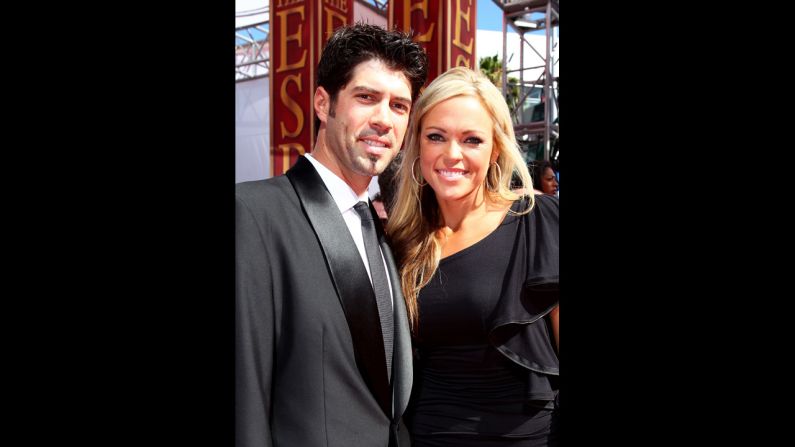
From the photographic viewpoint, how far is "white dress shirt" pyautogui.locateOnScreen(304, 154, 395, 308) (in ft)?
4.40

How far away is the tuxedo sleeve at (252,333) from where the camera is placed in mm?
1072

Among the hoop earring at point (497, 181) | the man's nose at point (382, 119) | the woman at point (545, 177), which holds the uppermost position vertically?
the woman at point (545, 177)

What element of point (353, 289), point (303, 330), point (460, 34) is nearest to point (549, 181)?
point (460, 34)

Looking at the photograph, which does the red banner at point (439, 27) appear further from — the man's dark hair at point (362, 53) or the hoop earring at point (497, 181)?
the man's dark hair at point (362, 53)

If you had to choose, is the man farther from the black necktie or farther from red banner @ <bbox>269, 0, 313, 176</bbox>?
red banner @ <bbox>269, 0, 313, 176</bbox>

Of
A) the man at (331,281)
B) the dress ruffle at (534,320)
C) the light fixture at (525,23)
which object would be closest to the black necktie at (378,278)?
the man at (331,281)

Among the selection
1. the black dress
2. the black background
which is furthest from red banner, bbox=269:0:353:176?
the black background

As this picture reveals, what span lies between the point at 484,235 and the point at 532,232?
0.15m

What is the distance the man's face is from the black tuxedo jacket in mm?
135

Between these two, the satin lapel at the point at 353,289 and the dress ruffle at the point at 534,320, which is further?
the dress ruffle at the point at 534,320

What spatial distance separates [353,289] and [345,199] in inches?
9.9
